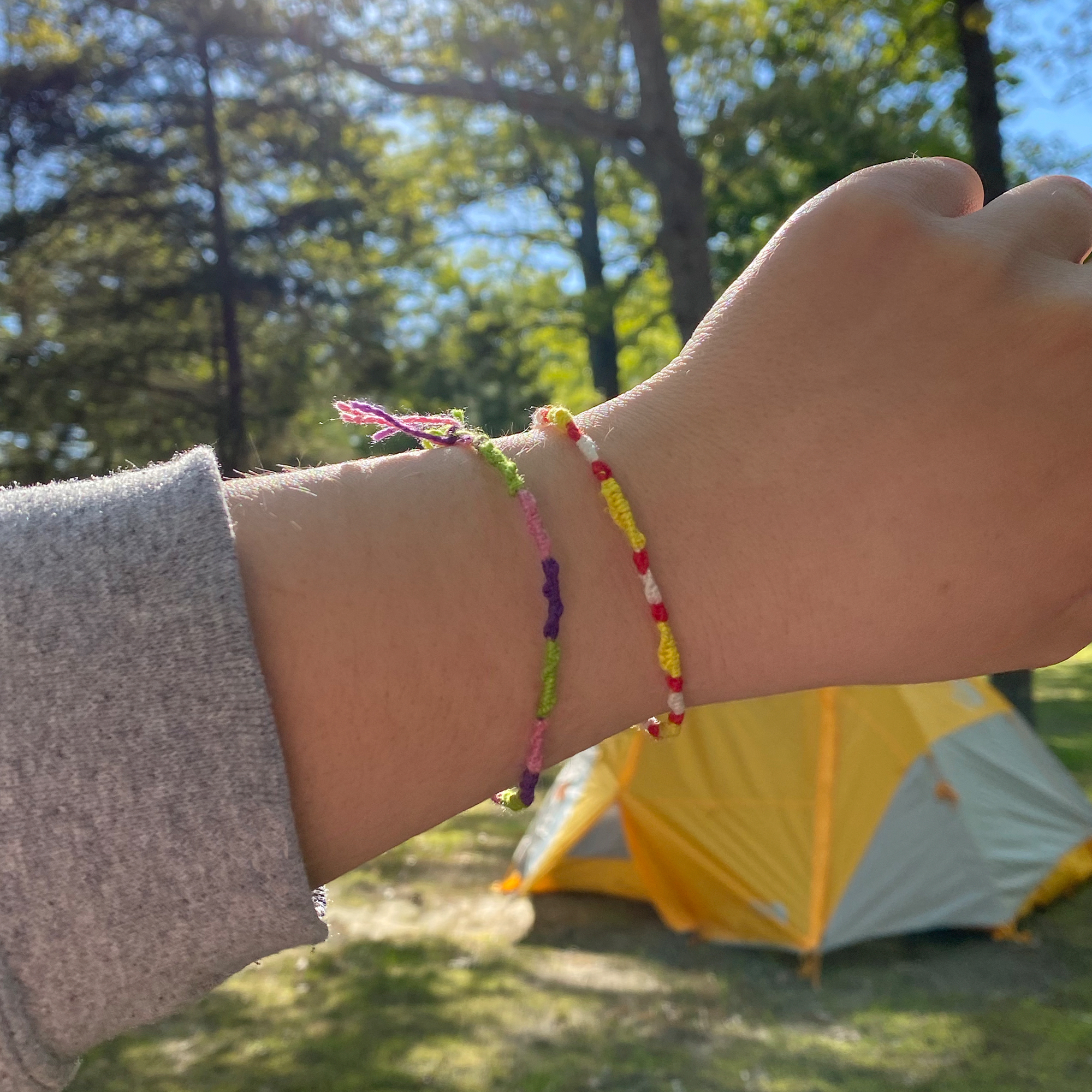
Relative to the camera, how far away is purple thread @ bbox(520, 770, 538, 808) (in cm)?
73

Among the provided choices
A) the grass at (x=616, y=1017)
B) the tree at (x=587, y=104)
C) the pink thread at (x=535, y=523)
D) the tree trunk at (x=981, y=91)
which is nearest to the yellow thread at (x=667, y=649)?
the pink thread at (x=535, y=523)

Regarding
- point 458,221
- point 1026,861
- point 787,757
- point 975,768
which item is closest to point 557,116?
point 787,757

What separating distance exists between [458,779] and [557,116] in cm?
715

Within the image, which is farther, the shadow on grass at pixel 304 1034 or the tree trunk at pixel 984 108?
the tree trunk at pixel 984 108

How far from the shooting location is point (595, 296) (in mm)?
16234

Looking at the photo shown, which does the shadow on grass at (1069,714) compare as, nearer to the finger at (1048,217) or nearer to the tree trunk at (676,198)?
the tree trunk at (676,198)

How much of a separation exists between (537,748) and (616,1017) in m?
4.79

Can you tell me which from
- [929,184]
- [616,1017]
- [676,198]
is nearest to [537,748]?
[929,184]

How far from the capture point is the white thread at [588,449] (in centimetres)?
80

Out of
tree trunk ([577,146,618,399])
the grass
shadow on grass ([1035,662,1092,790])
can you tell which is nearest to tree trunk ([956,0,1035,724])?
shadow on grass ([1035,662,1092,790])

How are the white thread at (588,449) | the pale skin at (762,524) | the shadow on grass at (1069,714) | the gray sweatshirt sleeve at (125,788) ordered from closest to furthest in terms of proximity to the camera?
the gray sweatshirt sleeve at (125,788) → the pale skin at (762,524) → the white thread at (588,449) → the shadow on grass at (1069,714)

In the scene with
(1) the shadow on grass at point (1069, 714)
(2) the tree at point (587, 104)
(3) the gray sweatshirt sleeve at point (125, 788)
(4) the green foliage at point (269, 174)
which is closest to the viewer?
(3) the gray sweatshirt sleeve at point (125, 788)

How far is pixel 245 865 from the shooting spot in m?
0.60

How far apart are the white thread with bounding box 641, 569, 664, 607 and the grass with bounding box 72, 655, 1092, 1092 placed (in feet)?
14.1
